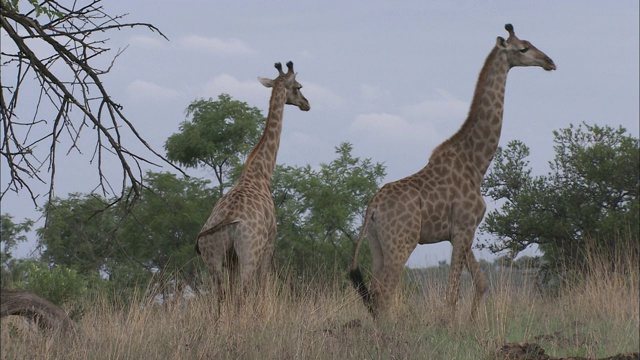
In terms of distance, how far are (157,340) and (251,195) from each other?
7.89 feet

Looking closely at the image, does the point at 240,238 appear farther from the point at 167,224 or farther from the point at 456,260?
the point at 167,224

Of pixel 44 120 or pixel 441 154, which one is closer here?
pixel 44 120

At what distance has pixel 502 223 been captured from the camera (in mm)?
17391

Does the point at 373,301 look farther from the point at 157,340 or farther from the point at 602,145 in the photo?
the point at 602,145

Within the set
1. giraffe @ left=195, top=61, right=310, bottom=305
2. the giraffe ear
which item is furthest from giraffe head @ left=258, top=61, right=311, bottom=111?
giraffe @ left=195, top=61, right=310, bottom=305

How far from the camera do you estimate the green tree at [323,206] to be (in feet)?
58.9

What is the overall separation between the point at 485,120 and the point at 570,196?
24.2ft

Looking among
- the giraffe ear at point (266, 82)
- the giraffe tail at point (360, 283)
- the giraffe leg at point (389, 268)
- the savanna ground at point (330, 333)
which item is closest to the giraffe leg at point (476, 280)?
the savanna ground at point (330, 333)

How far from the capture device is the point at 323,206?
18203 mm

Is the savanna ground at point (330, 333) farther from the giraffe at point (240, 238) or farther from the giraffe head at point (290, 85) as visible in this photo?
the giraffe head at point (290, 85)

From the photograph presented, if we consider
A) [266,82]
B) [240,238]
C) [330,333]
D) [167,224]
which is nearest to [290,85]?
[266,82]

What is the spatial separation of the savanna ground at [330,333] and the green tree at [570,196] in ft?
18.5

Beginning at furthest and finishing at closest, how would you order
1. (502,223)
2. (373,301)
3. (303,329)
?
(502,223) < (373,301) < (303,329)

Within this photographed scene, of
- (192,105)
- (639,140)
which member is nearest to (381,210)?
(639,140)
